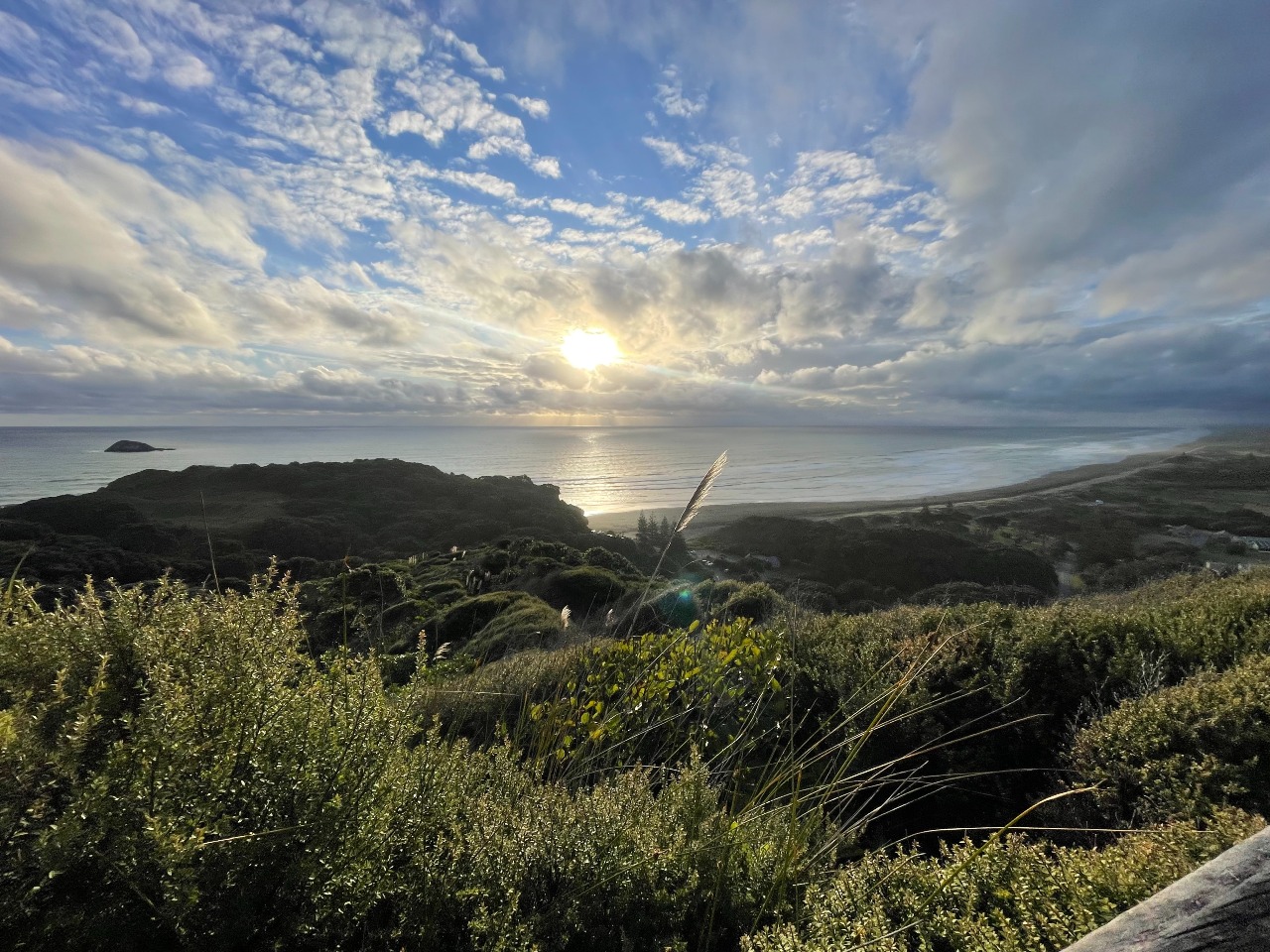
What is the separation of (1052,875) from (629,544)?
28.4 m

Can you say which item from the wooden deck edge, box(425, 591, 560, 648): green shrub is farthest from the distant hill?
the wooden deck edge

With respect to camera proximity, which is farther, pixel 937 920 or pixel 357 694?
pixel 357 694

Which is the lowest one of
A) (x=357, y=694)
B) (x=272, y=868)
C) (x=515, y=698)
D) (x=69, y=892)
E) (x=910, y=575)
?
(x=910, y=575)

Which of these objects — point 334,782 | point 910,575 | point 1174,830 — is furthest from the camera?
point 910,575

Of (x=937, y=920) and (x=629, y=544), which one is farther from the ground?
(x=937, y=920)

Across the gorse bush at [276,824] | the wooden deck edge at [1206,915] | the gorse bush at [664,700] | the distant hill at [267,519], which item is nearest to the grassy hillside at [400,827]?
the gorse bush at [276,824]

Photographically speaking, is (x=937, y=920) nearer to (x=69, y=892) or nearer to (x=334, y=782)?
(x=334, y=782)

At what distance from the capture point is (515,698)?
6031 millimetres

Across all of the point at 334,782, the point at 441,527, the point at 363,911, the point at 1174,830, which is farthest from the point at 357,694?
the point at 441,527

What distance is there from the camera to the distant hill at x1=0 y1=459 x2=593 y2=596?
85.4ft

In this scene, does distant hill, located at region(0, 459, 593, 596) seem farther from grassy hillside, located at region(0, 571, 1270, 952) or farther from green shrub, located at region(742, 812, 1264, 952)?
green shrub, located at region(742, 812, 1264, 952)

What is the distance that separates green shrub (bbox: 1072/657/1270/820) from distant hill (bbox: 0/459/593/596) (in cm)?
2603

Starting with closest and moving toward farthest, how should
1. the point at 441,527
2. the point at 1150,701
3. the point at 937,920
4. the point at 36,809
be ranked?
1. the point at 36,809
2. the point at 937,920
3. the point at 1150,701
4. the point at 441,527

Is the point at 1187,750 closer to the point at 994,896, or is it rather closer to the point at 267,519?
the point at 994,896
